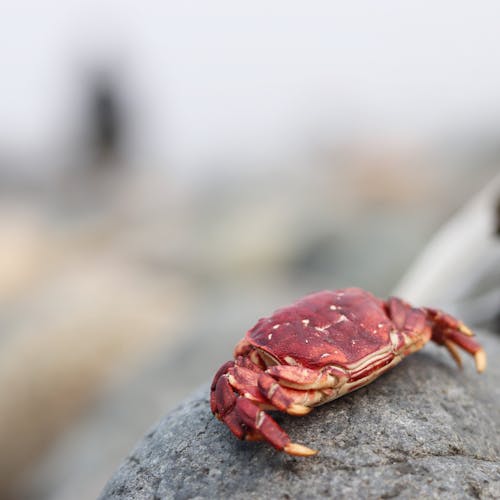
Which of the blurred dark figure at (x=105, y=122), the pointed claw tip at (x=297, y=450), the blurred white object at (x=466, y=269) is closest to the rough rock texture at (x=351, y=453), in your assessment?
the pointed claw tip at (x=297, y=450)

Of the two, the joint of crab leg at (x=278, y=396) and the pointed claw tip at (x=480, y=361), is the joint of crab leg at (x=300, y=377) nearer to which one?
the joint of crab leg at (x=278, y=396)

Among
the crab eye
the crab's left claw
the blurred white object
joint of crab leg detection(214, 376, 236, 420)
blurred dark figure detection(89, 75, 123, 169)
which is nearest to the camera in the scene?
joint of crab leg detection(214, 376, 236, 420)

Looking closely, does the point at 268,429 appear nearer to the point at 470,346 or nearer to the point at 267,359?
the point at 267,359

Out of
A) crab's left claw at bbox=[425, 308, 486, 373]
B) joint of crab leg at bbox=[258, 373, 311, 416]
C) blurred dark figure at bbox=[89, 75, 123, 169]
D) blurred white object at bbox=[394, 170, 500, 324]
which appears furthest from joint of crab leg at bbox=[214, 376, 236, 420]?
blurred dark figure at bbox=[89, 75, 123, 169]

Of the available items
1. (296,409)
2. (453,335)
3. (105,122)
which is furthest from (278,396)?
(105,122)

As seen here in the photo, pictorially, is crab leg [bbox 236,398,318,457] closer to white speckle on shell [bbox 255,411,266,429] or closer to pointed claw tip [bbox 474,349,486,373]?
white speckle on shell [bbox 255,411,266,429]

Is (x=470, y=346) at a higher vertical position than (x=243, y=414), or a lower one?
higher

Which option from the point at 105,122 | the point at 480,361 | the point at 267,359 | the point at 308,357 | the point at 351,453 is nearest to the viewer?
the point at 351,453
